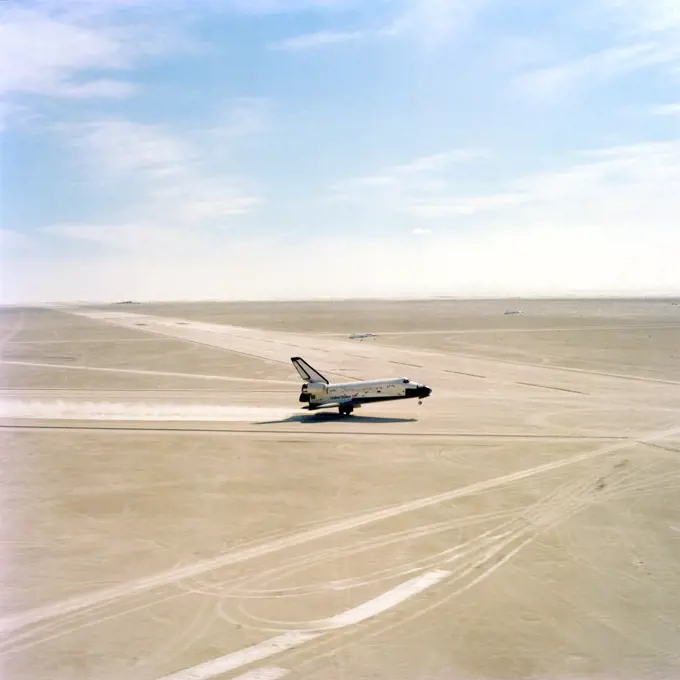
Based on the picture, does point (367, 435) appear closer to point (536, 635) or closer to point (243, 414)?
point (243, 414)

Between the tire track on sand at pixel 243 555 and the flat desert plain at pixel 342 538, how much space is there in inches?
4.6

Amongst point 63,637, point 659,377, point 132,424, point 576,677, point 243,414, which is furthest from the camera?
point 659,377

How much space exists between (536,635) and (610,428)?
114ft

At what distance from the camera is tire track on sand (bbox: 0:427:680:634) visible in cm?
2331

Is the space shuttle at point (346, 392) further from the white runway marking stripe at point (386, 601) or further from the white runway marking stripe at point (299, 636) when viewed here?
the white runway marking stripe at point (299, 636)

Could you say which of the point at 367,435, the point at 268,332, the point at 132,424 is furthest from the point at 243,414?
the point at 268,332

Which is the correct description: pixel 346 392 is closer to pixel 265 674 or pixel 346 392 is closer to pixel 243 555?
pixel 243 555

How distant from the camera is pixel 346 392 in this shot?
198 feet

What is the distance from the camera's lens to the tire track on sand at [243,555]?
23312 mm

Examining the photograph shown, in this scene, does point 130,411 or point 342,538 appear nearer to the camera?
point 342,538

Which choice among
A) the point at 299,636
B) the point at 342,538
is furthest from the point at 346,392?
the point at 299,636

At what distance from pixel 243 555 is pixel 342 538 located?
4.55 meters

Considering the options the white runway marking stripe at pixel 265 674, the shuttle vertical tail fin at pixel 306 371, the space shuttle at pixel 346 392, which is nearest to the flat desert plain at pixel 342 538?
the white runway marking stripe at pixel 265 674

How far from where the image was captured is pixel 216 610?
23.4 m
